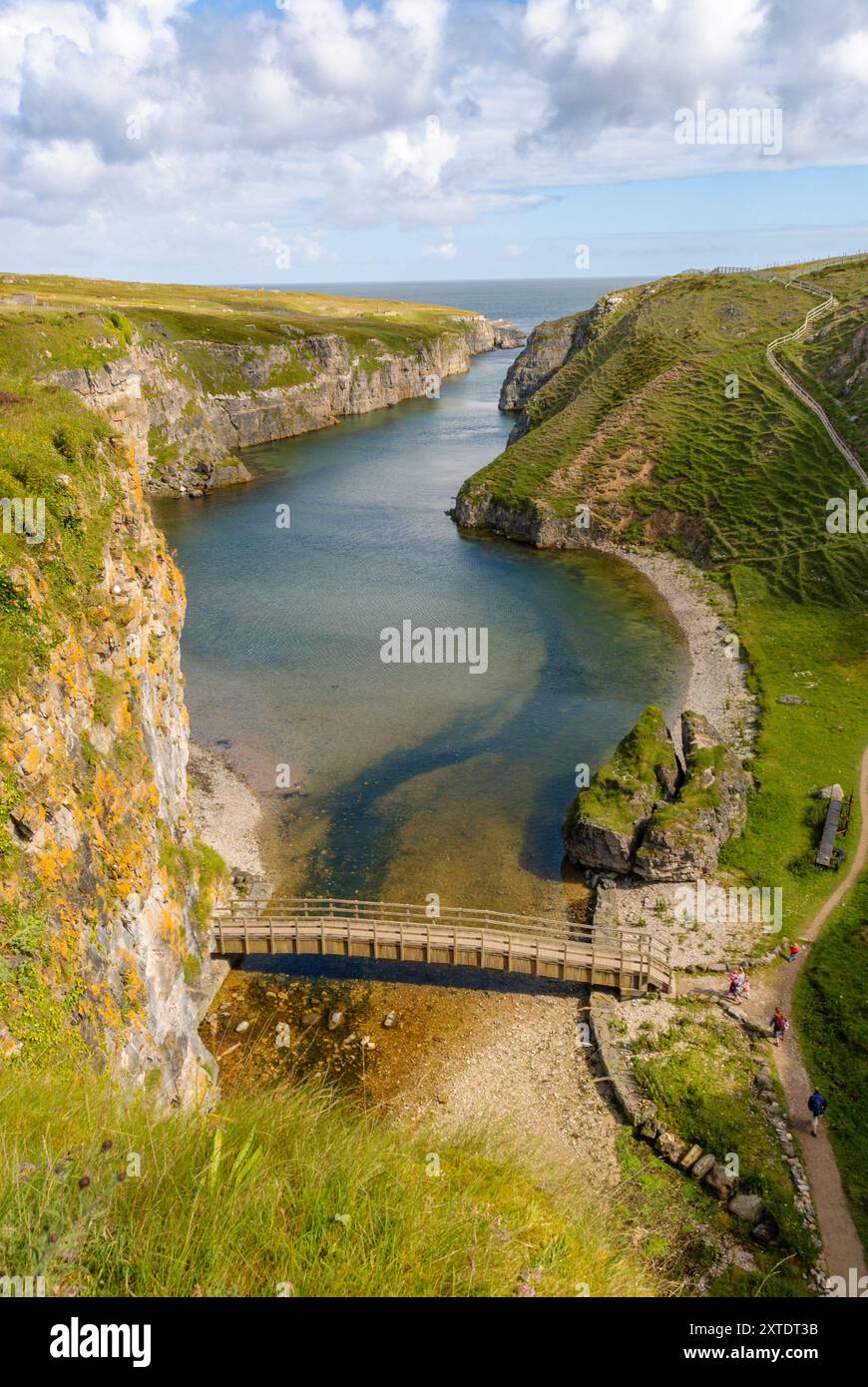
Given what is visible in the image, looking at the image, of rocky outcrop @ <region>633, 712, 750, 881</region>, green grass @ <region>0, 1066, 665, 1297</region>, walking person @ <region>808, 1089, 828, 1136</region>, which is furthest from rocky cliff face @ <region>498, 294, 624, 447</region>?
green grass @ <region>0, 1066, 665, 1297</region>

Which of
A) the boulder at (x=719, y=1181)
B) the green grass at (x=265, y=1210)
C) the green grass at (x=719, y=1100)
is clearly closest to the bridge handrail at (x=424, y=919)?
the green grass at (x=719, y=1100)

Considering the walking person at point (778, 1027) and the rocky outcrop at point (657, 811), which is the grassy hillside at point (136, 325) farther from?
the walking person at point (778, 1027)

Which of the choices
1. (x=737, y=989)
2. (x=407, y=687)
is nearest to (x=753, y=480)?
(x=407, y=687)

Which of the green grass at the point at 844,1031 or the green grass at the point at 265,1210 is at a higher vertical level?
the green grass at the point at 265,1210

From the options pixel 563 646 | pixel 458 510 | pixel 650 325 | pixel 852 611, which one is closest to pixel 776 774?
pixel 563 646

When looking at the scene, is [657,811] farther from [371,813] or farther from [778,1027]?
[371,813]

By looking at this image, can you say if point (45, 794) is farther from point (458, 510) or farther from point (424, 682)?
point (458, 510)

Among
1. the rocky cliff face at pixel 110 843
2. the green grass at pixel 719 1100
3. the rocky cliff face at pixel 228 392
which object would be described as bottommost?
the green grass at pixel 719 1100
